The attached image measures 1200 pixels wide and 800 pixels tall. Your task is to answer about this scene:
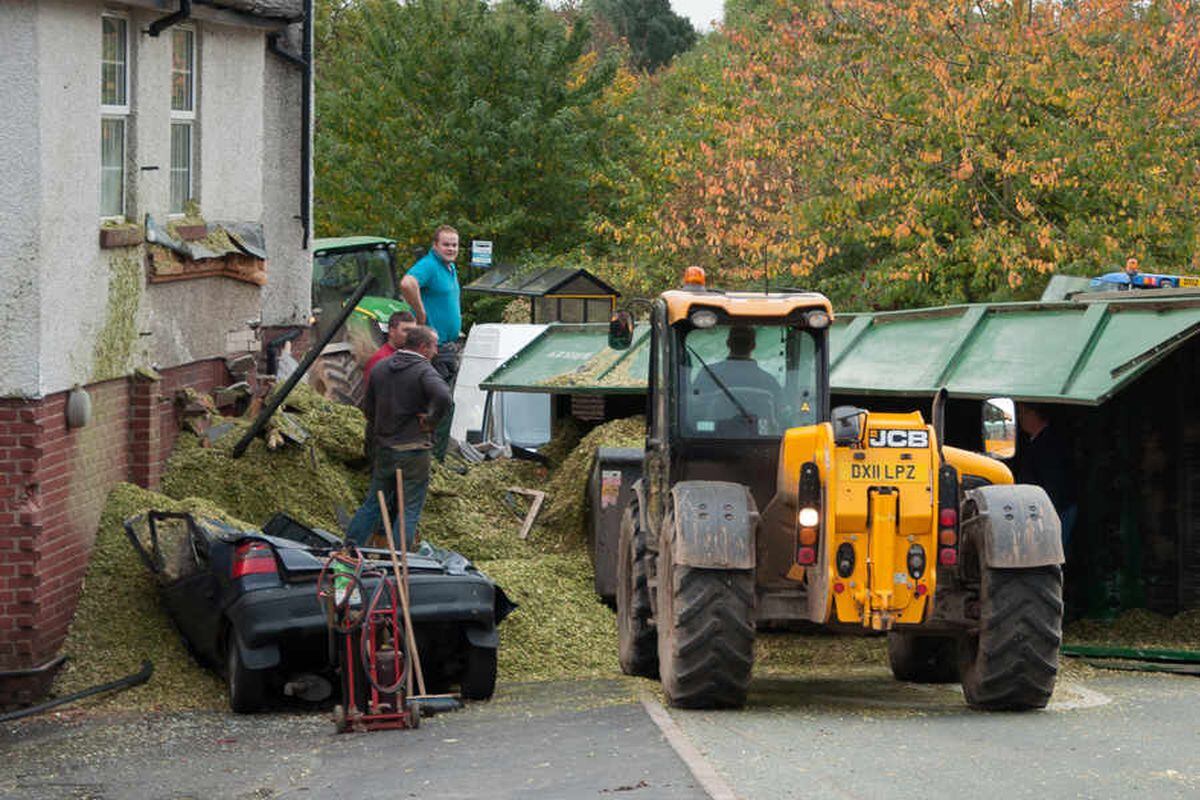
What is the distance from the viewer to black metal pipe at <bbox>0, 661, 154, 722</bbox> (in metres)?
11.8

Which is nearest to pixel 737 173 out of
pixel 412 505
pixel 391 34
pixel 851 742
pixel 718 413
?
pixel 391 34

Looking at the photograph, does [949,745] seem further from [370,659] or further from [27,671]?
[27,671]

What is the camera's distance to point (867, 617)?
9.81 metres

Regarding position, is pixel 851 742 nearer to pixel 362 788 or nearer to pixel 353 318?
pixel 362 788

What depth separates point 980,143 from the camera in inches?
1002

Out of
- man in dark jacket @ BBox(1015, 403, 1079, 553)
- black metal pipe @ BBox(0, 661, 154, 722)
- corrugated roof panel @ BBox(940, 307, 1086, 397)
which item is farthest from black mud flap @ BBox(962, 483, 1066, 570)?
black metal pipe @ BBox(0, 661, 154, 722)

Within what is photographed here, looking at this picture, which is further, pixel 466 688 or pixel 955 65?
pixel 955 65

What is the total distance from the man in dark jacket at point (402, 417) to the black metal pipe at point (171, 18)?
294cm

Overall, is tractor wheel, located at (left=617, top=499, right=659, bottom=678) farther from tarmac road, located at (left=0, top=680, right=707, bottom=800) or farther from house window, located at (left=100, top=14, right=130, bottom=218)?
house window, located at (left=100, top=14, right=130, bottom=218)

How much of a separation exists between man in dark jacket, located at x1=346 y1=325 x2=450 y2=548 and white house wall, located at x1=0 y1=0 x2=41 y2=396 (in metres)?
2.35

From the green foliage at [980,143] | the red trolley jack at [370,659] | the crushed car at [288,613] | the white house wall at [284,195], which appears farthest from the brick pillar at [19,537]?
the green foliage at [980,143]

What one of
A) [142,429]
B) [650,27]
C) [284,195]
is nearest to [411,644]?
[142,429]

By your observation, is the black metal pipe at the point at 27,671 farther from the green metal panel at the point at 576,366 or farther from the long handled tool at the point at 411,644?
the green metal panel at the point at 576,366

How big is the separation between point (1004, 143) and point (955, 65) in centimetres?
123
